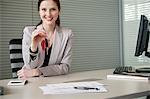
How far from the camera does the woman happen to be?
1.61 meters

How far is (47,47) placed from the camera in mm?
1798

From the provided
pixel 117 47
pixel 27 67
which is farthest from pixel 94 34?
pixel 27 67

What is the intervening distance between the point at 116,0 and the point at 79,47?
3.42ft

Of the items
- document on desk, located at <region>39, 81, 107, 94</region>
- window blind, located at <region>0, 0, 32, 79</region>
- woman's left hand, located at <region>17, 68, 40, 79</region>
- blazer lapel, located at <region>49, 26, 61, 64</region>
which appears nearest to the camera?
document on desk, located at <region>39, 81, 107, 94</region>

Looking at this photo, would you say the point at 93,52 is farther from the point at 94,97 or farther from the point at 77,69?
the point at 94,97

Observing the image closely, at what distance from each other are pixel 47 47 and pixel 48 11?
29 cm

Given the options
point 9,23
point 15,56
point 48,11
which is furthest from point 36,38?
point 9,23

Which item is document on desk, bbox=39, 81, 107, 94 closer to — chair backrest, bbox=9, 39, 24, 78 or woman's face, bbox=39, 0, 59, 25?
woman's face, bbox=39, 0, 59, 25

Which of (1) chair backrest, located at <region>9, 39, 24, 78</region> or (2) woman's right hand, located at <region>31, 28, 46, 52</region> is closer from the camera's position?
(2) woman's right hand, located at <region>31, 28, 46, 52</region>

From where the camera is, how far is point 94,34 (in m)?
3.30

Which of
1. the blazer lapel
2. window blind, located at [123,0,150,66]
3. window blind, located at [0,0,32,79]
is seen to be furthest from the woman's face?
window blind, located at [123,0,150,66]

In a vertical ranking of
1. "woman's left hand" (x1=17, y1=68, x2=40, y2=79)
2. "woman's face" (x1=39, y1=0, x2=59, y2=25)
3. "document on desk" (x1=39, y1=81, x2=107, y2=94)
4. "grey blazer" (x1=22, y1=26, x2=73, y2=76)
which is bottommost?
"woman's left hand" (x1=17, y1=68, x2=40, y2=79)

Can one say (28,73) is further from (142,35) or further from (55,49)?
(142,35)

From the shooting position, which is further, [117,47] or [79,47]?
[117,47]
